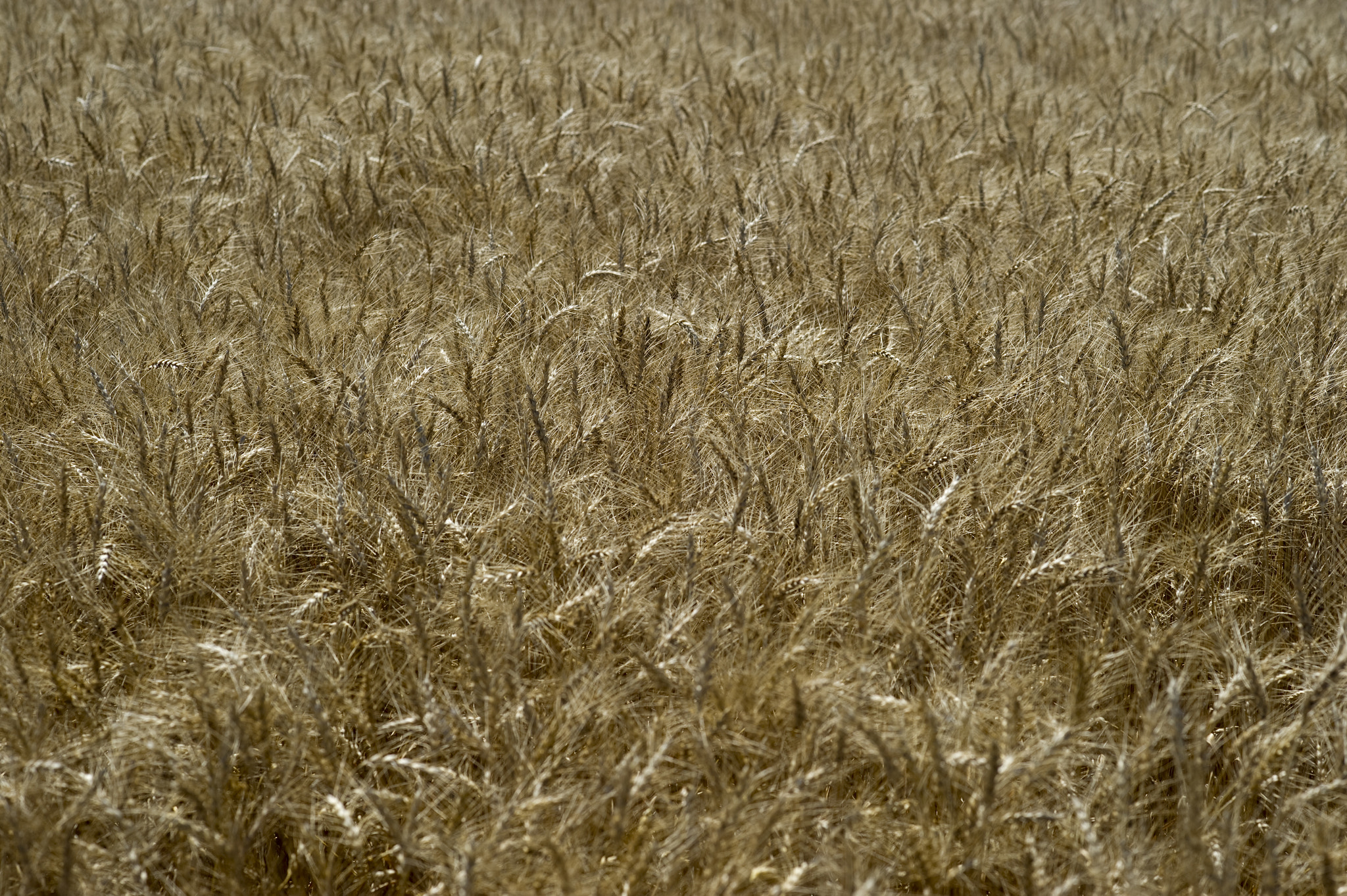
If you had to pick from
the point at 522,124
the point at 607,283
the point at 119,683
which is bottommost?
the point at 119,683

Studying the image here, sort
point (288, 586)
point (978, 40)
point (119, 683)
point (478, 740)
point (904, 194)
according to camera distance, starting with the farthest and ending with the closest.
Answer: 1. point (978, 40)
2. point (904, 194)
3. point (288, 586)
4. point (119, 683)
5. point (478, 740)

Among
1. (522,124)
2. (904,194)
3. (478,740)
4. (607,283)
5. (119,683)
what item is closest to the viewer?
(478,740)

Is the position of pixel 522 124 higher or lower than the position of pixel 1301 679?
higher

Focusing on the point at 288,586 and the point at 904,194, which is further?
the point at 904,194

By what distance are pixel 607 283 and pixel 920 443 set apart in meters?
1.03

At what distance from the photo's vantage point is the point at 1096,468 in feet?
5.96

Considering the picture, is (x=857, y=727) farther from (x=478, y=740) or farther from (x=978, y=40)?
(x=978, y=40)

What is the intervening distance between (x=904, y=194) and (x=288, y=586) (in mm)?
2248

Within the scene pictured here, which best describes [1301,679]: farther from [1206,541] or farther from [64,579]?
[64,579]

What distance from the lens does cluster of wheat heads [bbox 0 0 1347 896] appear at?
1.22 metres

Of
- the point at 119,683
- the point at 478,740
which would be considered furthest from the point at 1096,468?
the point at 119,683

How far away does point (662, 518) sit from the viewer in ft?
5.24

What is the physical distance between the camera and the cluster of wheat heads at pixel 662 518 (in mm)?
1217

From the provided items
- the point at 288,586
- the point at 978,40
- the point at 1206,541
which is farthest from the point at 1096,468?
the point at 978,40
